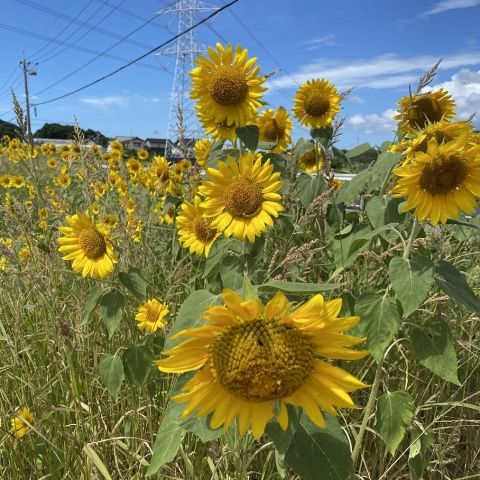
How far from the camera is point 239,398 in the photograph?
0.85 metres

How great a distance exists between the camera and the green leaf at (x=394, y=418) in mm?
1278

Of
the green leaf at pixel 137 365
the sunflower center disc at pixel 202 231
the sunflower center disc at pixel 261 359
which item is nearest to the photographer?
the sunflower center disc at pixel 261 359

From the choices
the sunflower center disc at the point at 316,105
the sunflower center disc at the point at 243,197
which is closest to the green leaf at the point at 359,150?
the sunflower center disc at the point at 316,105

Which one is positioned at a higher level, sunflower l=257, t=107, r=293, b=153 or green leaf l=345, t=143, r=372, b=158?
sunflower l=257, t=107, r=293, b=153

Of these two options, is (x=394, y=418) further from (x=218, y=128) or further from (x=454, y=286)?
(x=218, y=128)

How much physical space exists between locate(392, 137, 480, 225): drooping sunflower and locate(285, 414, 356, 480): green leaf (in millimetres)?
724

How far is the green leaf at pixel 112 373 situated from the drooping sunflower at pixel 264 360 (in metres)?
0.76

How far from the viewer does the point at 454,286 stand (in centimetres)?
125

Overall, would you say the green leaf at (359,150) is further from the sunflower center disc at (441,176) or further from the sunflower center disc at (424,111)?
the sunflower center disc at (441,176)

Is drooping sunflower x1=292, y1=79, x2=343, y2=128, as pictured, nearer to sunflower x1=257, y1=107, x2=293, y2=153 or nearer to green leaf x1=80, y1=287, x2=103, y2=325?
sunflower x1=257, y1=107, x2=293, y2=153

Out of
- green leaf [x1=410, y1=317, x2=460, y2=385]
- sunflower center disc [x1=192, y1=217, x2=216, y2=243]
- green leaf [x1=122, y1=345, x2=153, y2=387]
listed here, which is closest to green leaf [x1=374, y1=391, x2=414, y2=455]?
green leaf [x1=410, y1=317, x2=460, y2=385]

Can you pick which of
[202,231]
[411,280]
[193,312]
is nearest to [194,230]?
[202,231]

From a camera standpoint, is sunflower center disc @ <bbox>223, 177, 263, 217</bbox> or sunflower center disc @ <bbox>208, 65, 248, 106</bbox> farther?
sunflower center disc @ <bbox>208, 65, 248, 106</bbox>

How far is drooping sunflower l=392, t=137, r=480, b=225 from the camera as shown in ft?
4.39
